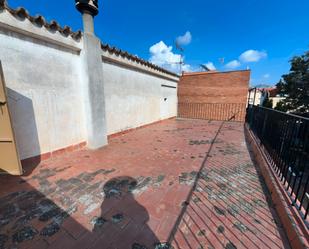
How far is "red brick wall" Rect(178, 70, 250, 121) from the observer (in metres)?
10.4

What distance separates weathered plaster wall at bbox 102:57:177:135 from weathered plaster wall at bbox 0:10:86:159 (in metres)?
1.26

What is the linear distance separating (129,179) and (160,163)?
38.5 inches

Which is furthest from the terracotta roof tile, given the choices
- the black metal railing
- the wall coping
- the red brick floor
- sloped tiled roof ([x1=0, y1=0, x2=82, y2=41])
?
the black metal railing

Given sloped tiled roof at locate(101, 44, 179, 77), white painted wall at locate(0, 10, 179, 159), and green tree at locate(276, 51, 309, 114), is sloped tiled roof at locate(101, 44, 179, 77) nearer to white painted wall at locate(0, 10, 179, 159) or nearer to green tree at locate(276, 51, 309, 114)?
white painted wall at locate(0, 10, 179, 159)

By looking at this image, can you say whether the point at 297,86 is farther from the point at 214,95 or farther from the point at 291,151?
the point at 291,151

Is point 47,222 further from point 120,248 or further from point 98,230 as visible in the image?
point 120,248

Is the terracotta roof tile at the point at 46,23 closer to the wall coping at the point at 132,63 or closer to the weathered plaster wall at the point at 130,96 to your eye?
the wall coping at the point at 132,63

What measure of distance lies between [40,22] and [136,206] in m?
3.95

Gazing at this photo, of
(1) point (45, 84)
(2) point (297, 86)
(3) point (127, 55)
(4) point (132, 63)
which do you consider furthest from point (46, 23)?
(2) point (297, 86)

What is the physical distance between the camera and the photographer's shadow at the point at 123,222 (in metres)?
1.61

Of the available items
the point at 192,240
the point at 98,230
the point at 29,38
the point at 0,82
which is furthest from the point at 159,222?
the point at 29,38

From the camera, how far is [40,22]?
3.14 meters

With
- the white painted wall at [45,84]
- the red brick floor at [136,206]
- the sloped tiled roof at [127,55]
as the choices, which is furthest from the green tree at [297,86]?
the white painted wall at [45,84]

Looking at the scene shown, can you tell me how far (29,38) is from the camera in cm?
311
